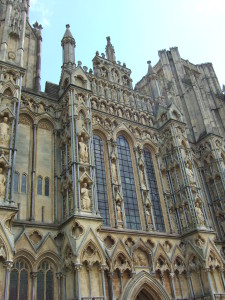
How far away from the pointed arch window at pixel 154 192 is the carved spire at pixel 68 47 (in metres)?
7.48

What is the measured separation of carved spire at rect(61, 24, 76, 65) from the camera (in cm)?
1878

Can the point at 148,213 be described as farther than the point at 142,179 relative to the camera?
No

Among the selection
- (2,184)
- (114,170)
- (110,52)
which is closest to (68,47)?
(110,52)

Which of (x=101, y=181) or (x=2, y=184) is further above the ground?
(x=101, y=181)

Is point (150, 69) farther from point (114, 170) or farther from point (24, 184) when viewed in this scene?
point (24, 184)

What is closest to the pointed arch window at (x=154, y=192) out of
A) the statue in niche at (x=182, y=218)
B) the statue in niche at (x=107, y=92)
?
the statue in niche at (x=182, y=218)

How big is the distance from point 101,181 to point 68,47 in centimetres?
875

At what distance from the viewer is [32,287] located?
38.1ft

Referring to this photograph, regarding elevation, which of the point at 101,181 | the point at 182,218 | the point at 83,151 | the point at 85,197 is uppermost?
the point at 83,151

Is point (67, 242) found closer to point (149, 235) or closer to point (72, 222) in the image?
point (72, 222)

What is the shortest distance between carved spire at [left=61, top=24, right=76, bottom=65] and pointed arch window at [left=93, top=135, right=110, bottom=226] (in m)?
5.03

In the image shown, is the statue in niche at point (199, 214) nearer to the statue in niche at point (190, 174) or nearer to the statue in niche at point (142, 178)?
the statue in niche at point (190, 174)

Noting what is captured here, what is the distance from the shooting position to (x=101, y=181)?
54.2 ft

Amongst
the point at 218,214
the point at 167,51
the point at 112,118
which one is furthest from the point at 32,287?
the point at 167,51
